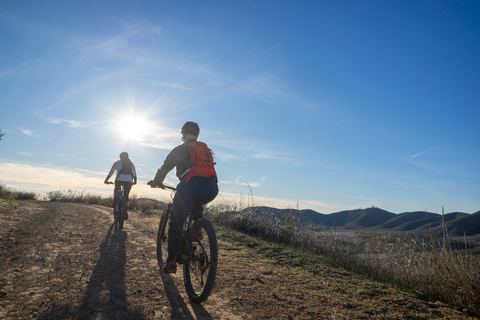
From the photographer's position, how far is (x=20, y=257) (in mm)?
4098

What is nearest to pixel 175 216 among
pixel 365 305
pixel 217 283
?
pixel 217 283

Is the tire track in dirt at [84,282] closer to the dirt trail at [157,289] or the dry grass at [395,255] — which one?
the dirt trail at [157,289]

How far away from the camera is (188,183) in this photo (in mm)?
3445

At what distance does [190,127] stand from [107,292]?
2371mm

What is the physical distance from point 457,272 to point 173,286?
393 centimetres

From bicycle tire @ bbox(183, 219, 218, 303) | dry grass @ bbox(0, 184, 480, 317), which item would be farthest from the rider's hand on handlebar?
dry grass @ bbox(0, 184, 480, 317)

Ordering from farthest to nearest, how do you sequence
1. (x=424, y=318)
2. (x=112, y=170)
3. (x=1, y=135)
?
(x=1, y=135), (x=112, y=170), (x=424, y=318)

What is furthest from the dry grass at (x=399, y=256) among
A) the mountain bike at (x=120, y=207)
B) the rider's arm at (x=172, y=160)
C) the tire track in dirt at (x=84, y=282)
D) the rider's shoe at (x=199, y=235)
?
the mountain bike at (x=120, y=207)

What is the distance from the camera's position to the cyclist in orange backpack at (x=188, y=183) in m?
3.41

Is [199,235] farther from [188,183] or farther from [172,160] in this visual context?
[172,160]

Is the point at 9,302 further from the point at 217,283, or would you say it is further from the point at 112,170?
the point at 112,170

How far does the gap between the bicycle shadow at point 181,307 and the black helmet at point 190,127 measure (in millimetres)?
2178

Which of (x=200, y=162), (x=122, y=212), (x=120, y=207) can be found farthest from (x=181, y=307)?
(x=120, y=207)

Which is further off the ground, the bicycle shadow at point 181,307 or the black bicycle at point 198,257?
the black bicycle at point 198,257
